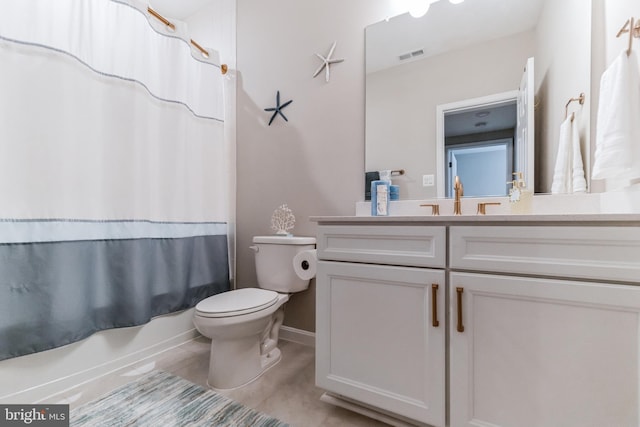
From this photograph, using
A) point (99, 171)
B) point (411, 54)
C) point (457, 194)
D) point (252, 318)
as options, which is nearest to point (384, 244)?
point (457, 194)

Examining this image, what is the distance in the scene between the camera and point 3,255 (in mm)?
1135

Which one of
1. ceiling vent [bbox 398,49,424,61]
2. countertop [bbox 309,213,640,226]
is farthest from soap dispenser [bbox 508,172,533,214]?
ceiling vent [bbox 398,49,424,61]

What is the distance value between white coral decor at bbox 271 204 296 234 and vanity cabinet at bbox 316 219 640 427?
69 centimetres

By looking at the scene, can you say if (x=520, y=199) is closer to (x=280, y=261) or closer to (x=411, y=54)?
(x=411, y=54)

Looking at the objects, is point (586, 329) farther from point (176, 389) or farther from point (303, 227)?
point (176, 389)

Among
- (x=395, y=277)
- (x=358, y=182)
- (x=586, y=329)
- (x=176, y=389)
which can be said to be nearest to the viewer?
(x=586, y=329)

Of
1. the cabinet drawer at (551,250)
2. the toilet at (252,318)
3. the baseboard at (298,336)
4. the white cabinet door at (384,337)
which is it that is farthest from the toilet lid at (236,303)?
the cabinet drawer at (551,250)

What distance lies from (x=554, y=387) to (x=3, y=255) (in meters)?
2.01

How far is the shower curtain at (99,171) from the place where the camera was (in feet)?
3.85

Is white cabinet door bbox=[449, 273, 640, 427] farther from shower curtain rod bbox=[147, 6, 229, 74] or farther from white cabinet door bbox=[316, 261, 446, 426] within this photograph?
shower curtain rod bbox=[147, 6, 229, 74]

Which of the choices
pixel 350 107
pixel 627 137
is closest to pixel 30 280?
pixel 350 107

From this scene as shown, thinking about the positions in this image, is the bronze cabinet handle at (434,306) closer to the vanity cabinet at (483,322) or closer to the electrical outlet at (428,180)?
the vanity cabinet at (483,322)

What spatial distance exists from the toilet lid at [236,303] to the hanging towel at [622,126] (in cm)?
145

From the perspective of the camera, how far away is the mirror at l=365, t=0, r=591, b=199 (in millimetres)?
1241
